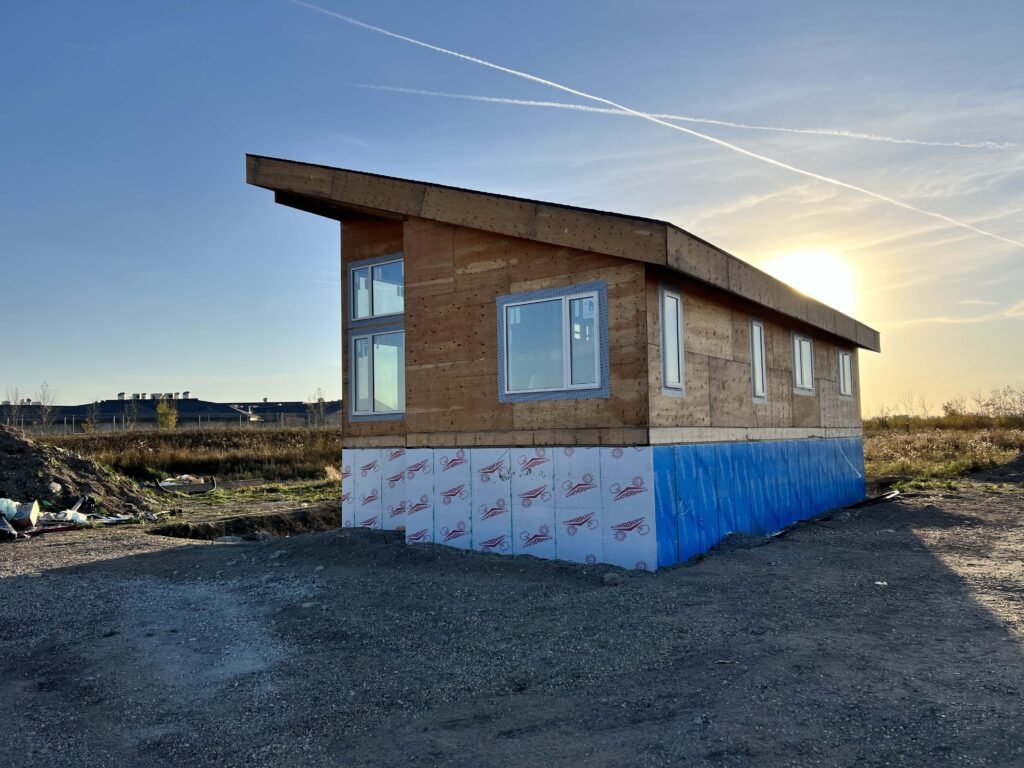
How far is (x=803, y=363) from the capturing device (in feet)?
53.3

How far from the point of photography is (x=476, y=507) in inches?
457

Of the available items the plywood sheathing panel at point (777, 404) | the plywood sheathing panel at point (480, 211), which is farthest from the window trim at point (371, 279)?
the plywood sheathing panel at point (777, 404)

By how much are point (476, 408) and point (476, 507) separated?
55.5 inches

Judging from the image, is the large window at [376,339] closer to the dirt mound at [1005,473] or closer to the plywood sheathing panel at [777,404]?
the plywood sheathing panel at [777,404]

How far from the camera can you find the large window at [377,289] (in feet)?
46.5

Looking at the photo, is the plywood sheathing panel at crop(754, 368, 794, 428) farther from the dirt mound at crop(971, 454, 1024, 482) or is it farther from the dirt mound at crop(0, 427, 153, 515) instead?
the dirt mound at crop(0, 427, 153, 515)

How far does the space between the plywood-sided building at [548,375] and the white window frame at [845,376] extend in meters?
4.63

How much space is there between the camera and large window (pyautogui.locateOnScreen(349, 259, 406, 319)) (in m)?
14.2

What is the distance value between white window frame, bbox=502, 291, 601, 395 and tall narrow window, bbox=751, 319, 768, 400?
13.5 ft

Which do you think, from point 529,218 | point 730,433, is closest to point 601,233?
point 529,218

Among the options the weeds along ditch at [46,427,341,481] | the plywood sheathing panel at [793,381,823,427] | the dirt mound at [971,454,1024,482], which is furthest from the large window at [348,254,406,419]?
the weeds along ditch at [46,427,341,481]

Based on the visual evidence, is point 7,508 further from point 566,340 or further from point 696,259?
point 696,259

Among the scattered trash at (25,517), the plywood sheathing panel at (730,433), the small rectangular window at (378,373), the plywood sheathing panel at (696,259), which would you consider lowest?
the scattered trash at (25,517)

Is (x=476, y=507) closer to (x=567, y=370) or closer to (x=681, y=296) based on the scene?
(x=567, y=370)
